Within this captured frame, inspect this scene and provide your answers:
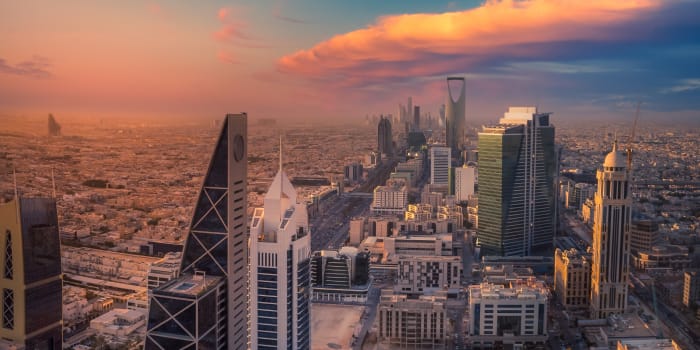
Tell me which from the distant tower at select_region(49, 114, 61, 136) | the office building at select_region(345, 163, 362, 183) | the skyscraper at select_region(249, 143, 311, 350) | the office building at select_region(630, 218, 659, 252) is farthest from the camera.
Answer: the office building at select_region(345, 163, 362, 183)

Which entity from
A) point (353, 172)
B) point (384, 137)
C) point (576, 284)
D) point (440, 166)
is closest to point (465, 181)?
point (440, 166)

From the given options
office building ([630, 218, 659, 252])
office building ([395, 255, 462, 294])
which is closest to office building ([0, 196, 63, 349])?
office building ([395, 255, 462, 294])

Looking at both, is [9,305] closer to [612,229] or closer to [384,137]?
[612,229]

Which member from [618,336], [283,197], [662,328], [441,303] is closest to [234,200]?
[283,197]

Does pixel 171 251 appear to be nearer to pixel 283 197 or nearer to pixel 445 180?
pixel 283 197

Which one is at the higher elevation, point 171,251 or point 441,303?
point 171,251

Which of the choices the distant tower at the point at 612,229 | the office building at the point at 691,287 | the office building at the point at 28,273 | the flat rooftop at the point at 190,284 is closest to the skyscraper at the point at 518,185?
the distant tower at the point at 612,229

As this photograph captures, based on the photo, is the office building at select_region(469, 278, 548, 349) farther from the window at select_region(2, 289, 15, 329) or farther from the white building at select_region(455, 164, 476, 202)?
the white building at select_region(455, 164, 476, 202)
